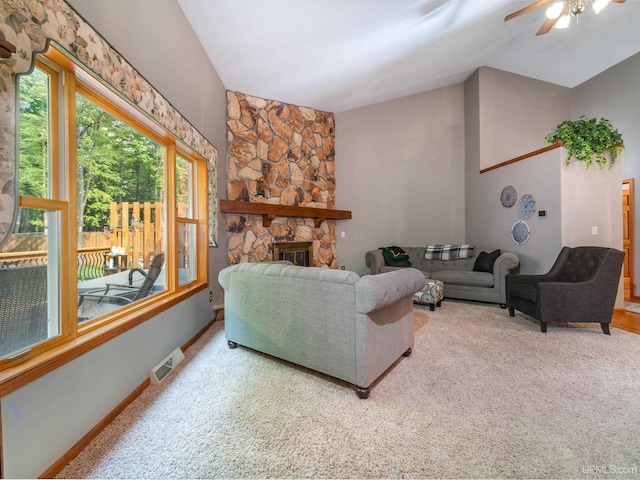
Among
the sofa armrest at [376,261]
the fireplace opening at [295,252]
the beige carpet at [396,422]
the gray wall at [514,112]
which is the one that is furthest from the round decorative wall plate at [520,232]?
the fireplace opening at [295,252]

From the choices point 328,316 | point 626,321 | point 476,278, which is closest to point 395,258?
point 476,278

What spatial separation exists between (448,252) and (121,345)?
4746mm

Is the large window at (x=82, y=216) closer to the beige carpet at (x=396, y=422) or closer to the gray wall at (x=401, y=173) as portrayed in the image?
the beige carpet at (x=396, y=422)

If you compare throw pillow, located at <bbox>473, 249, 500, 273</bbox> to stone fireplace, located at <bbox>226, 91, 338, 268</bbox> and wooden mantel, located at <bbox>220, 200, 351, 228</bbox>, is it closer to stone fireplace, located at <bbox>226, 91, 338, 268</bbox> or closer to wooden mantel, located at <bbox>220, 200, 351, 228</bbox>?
wooden mantel, located at <bbox>220, 200, 351, 228</bbox>

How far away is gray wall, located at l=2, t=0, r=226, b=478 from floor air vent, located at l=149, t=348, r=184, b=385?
0.05 m

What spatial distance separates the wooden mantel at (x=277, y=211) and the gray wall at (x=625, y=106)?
14.6 ft

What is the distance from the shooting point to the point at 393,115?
18.2 ft

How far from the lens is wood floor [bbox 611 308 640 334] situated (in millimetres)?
2906

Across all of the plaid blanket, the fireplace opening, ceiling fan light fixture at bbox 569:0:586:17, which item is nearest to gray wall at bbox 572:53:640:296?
the plaid blanket

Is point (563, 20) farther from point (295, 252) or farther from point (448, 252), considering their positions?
point (295, 252)

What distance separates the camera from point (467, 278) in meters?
4.04

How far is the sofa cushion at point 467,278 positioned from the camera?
3918 mm

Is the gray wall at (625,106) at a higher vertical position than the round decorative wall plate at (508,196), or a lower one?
higher

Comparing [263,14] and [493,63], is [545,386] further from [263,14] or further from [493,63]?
[493,63]
